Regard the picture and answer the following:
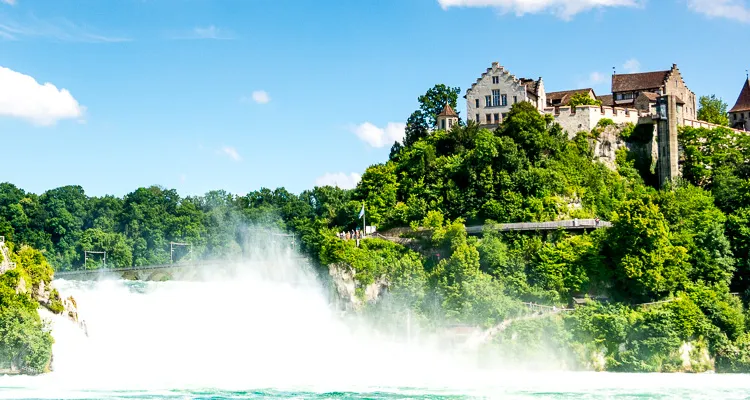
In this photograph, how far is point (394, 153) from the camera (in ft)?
240

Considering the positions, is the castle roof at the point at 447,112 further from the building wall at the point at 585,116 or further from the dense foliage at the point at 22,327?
the dense foliage at the point at 22,327

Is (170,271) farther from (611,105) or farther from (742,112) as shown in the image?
(742,112)

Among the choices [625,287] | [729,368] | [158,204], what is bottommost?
[729,368]

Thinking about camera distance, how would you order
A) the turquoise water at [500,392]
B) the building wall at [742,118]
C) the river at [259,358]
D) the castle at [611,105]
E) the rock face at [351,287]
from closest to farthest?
the turquoise water at [500,392], the river at [259,358], the rock face at [351,287], the castle at [611,105], the building wall at [742,118]

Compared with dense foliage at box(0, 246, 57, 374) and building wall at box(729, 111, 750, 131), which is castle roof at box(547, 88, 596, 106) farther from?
dense foliage at box(0, 246, 57, 374)

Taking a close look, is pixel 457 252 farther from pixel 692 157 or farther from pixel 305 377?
pixel 692 157

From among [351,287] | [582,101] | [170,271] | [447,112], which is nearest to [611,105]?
[582,101]

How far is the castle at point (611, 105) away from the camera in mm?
69438

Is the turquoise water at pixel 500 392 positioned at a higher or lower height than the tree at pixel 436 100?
lower

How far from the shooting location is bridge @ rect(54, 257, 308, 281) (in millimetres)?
66875

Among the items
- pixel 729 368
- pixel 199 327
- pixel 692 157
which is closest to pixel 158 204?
→ pixel 199 327

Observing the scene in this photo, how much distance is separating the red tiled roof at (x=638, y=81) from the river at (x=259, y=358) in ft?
94.4

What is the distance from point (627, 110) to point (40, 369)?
42.1 m

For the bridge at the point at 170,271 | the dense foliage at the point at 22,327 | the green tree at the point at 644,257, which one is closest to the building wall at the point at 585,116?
the green tree at the point at 644,257
